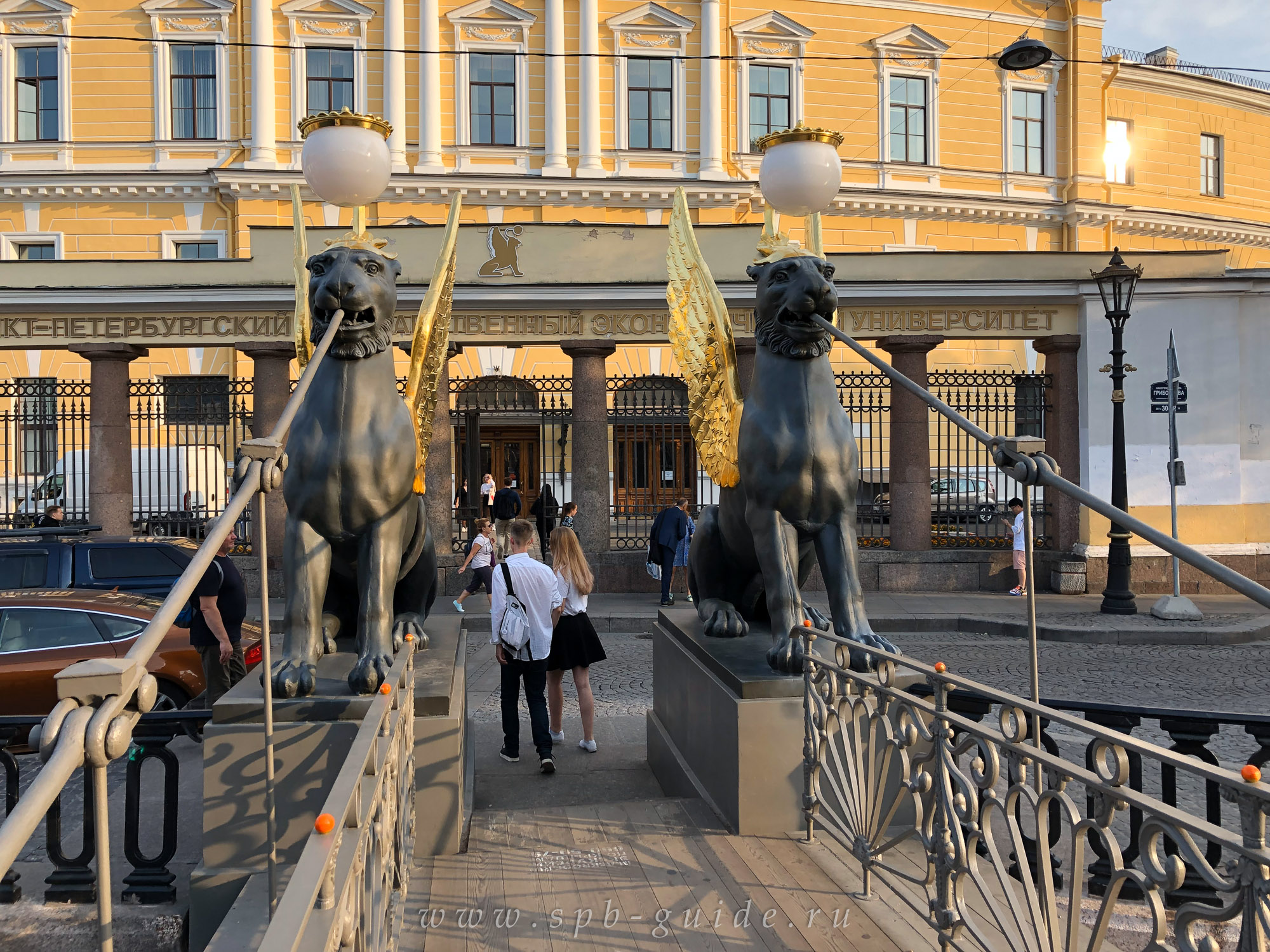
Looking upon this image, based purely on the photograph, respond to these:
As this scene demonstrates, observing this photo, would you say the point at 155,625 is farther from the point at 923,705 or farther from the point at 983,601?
the point at 983,601

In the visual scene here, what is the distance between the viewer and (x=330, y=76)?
75.8ft

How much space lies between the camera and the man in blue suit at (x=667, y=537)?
11836mm

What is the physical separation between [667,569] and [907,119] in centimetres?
1903

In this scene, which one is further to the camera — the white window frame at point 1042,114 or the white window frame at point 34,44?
the white window frame at point 1042,114

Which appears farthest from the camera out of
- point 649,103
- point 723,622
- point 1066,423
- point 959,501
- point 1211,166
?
point 1211,166

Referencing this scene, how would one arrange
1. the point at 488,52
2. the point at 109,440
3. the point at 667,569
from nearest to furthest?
the point at 667,569
the point at 109,440
the point at 488,52

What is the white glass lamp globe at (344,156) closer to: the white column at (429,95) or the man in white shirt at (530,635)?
the man in white shirt at (530,635)

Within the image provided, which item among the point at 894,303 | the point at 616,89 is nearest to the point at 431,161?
the point at 616,89

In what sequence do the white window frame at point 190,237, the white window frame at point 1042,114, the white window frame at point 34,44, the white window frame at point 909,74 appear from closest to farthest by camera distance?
the white window frame at point 34,44 → the white window frame at point 190,237 → the white window frame at point 909,74 → the white window frame at point 1042,114

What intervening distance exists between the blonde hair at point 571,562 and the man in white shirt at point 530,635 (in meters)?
0.38

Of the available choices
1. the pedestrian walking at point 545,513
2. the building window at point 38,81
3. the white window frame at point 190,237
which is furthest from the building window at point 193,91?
the pedestrian walking at point 545,513

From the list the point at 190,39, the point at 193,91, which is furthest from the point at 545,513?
the point at 190,39

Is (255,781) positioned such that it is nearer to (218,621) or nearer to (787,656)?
(787,656)

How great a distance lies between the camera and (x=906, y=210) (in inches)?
985
